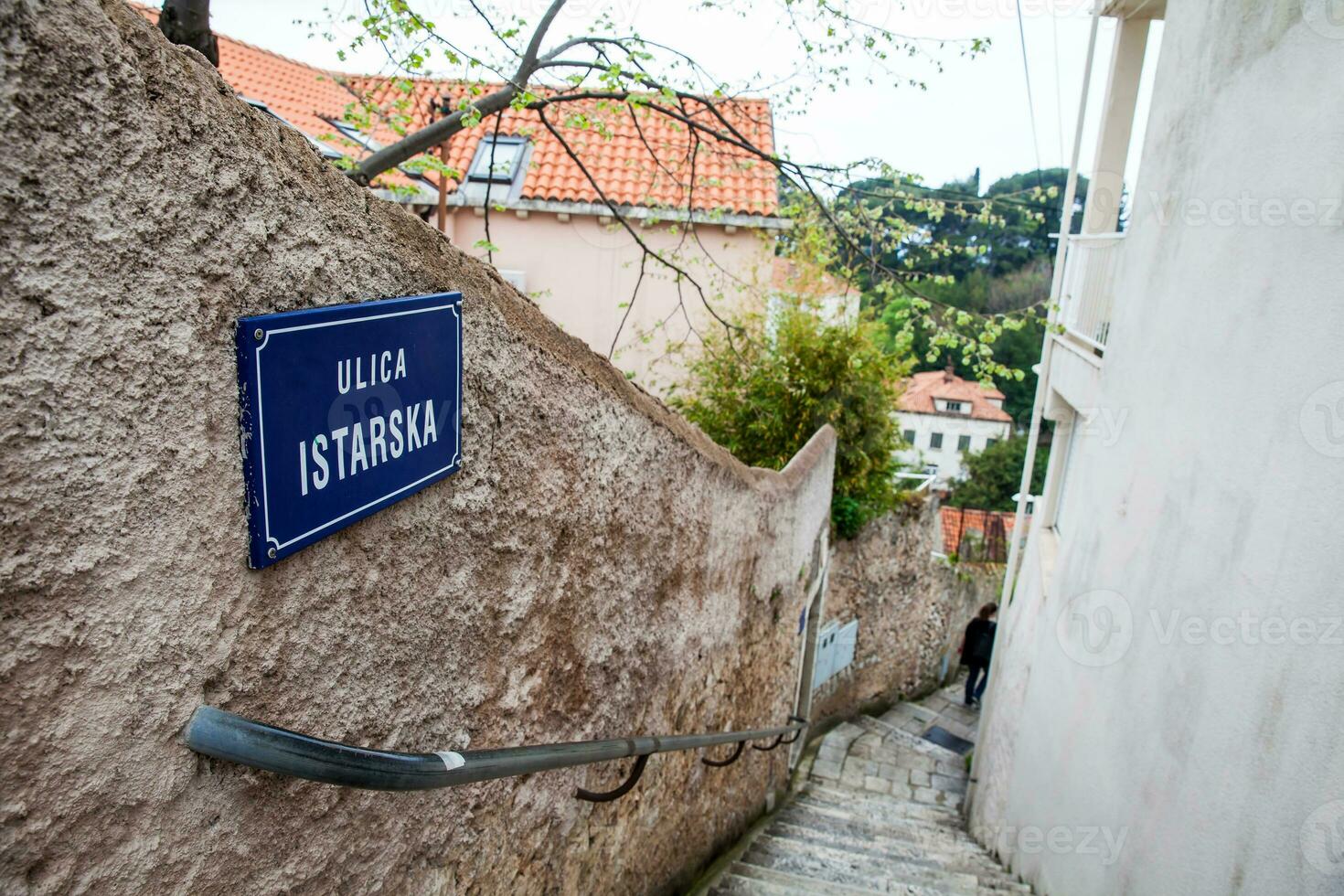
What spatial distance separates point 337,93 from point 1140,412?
11.0 m

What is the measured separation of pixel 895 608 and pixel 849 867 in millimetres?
6028

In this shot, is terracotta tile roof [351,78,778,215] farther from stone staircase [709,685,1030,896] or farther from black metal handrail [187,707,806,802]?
black metal handrail [187,707,806,802]

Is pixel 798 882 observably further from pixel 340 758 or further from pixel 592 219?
pixel 592 219

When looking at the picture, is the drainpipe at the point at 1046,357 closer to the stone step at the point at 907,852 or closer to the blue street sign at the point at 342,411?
the stone step at the point at 907,852

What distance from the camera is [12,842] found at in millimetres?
919

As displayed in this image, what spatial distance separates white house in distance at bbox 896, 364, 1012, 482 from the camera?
40062 millimetres

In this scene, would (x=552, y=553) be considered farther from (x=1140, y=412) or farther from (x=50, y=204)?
(x=1140, y=412)

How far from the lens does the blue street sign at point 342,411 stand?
3.74 feet

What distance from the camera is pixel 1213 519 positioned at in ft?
10.6

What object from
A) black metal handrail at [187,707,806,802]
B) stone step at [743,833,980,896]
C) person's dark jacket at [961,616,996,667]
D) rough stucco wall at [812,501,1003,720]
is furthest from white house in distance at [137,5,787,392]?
black metal handrail at [187,707,806,802]

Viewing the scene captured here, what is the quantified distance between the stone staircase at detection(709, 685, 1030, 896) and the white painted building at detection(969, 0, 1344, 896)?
0.62 m

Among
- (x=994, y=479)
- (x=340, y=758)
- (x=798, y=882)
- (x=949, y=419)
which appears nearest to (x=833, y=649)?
(x=798, y=882)

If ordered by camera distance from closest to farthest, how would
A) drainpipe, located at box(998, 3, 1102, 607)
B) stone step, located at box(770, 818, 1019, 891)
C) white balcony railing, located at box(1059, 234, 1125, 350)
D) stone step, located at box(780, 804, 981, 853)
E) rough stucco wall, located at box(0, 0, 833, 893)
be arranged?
rough stucco wall, located at box(0, 0, 833, 893) < stone step, located at box(770, 818, 1019, 891) < stone step, located at box(780, 804, 981, 853) < white balcony railing, located at box(1059, 234, 1125, 350) < drainpipe, located at box(998, 3, 1102, 607)

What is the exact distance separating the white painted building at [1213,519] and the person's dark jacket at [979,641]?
14.3ft
